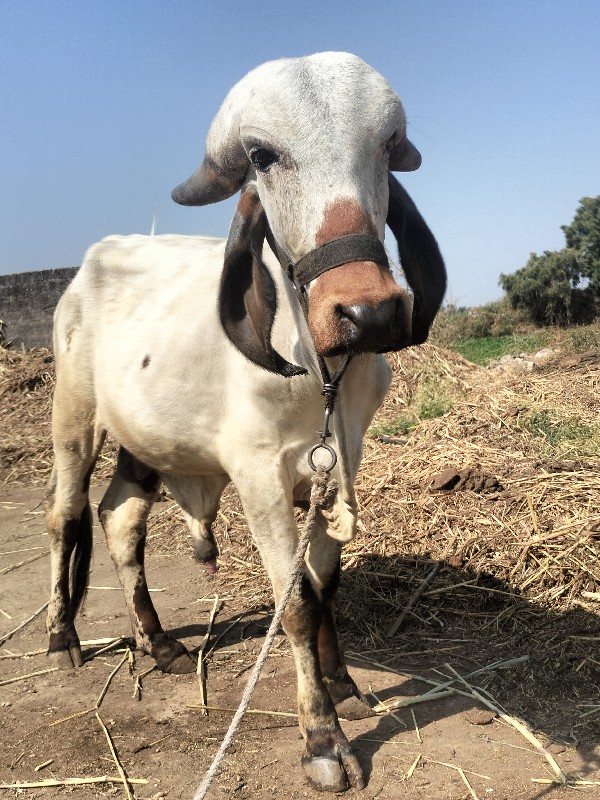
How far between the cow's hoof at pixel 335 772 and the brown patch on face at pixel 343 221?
182 cm

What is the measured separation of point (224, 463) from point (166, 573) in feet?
8.46

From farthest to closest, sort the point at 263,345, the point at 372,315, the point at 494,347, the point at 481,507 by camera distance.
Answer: the point at 494,347 → the point at 481,507 → the point at 263,345 → the point at 372,315

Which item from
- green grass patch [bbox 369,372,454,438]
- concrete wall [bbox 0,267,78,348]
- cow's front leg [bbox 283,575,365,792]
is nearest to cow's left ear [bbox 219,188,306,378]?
cow's front leg [bbox 283,575,365,792]

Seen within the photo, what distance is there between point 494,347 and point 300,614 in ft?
41.3

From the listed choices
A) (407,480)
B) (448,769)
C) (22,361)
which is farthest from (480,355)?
(448,769)

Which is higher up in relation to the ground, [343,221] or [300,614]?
[343,221]

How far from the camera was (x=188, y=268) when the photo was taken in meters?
3.65

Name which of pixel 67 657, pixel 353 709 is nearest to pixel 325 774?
pixel 353 709

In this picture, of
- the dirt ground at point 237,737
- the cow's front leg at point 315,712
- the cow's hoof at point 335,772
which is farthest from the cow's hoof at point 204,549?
the cow's hoof at point 335,772

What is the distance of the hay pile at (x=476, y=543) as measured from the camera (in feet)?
12.5

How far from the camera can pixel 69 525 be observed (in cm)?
414

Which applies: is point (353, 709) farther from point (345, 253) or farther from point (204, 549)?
point (345, 253)

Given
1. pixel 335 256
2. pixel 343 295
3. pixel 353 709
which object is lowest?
pixel 353 709

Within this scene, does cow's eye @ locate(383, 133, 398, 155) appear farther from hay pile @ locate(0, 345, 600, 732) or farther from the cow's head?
hay pile @ locate(0, 345, 600, 732)
